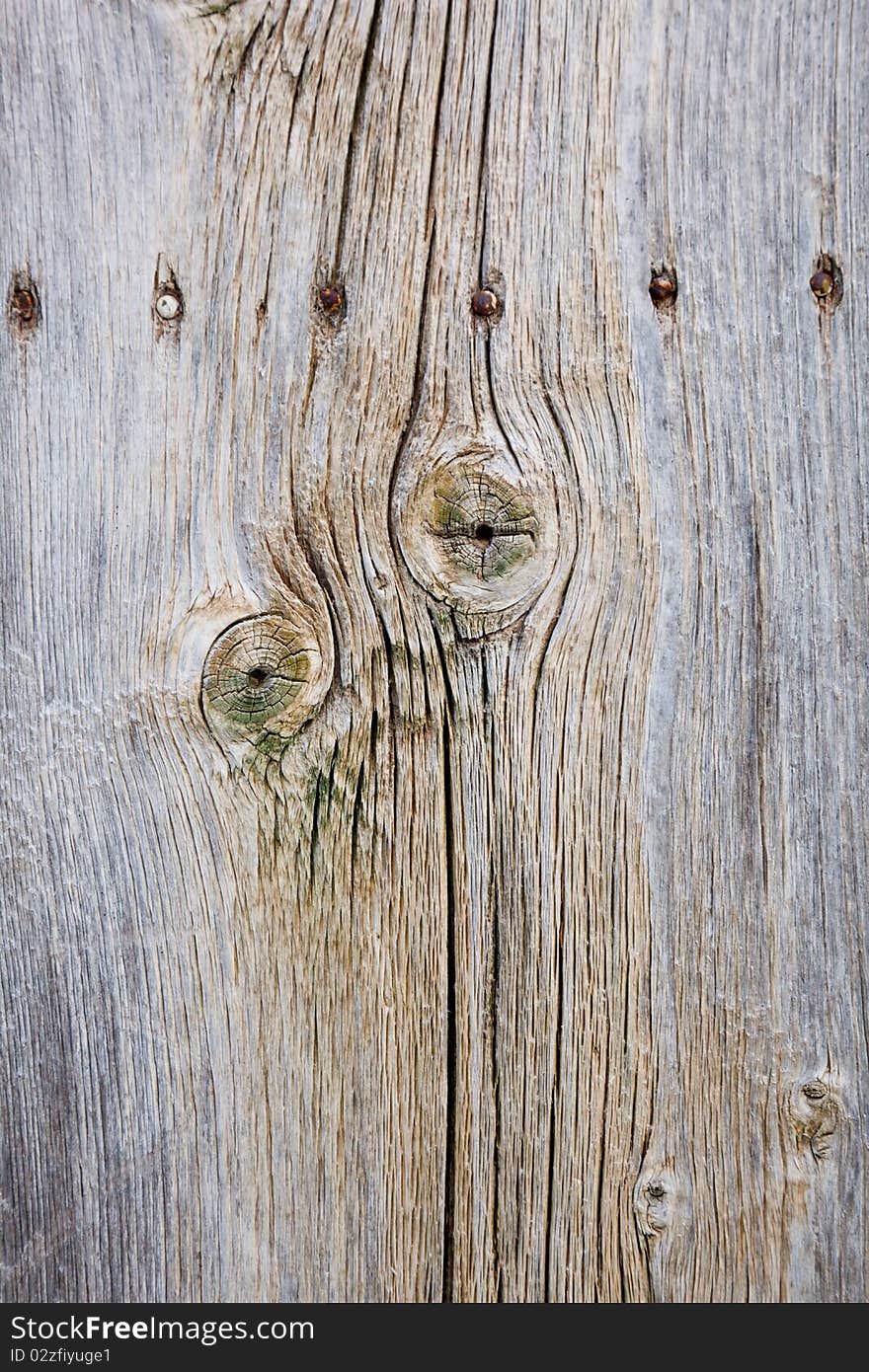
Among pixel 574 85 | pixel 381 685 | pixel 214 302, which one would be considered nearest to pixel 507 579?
pixel 381 685

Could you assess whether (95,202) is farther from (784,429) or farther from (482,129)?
(784,429)

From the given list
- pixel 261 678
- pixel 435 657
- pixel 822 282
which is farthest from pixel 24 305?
pixel 822 282

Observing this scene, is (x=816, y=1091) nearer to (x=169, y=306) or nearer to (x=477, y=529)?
(x=477, y=529)

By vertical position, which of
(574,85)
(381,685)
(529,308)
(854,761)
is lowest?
(854,761)

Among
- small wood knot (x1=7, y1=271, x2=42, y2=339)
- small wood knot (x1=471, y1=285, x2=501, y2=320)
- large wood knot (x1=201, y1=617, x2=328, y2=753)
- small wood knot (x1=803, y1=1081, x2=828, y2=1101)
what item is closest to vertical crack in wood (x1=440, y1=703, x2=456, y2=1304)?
large wood knot (x1=201, y1=617, x2=328, y2=753)

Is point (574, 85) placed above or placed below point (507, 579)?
above

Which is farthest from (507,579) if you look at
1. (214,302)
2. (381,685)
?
(214,302)
